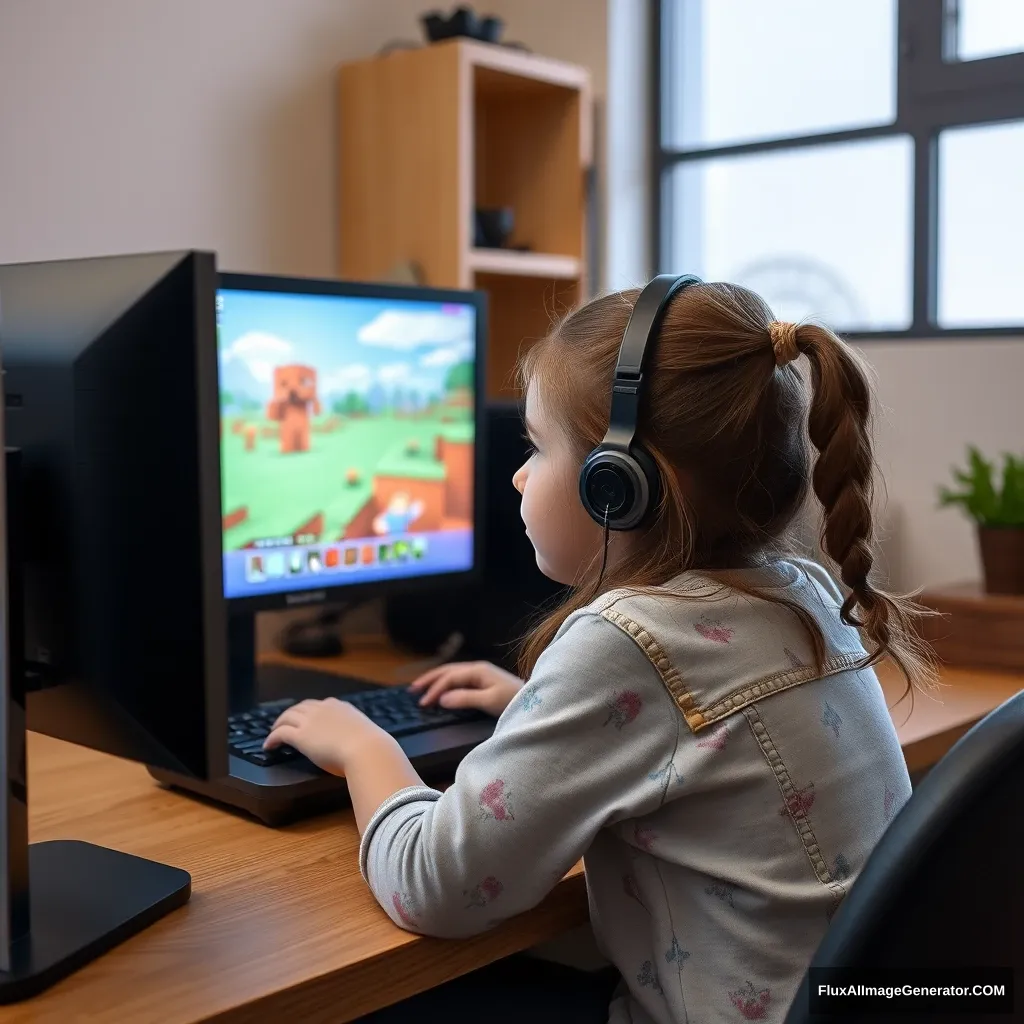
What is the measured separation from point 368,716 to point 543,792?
39 cm

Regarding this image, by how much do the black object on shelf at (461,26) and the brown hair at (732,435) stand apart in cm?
128

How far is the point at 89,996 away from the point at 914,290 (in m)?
1.84

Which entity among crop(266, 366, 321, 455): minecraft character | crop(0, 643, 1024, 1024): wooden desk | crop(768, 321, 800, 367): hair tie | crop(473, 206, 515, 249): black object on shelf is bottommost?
crop(0, 643, 1024, 1024): wooden desk

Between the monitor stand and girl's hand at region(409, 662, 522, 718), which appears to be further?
girl's hand at region(409, 662, 522, 718)

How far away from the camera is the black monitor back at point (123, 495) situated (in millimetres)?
813

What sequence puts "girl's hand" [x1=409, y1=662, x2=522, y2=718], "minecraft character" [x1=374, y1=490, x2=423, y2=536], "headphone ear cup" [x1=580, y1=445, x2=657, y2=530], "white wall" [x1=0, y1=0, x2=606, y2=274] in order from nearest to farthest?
"headphone ear cup" [x1=580, y1=445, x2=657, y2=530]
"girl's hand" [x1=409, y1=662, x2=522, y2=718]
"minecraft character" [x1=374, y1=490, x2=423, y2=536]
"white wall" [x1=0, y1=0, x2=606, y2=274]

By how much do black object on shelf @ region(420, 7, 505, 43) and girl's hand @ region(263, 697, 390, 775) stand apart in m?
1.39

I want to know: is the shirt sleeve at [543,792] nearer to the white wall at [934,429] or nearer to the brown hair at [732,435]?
the brown hair at [732,435]

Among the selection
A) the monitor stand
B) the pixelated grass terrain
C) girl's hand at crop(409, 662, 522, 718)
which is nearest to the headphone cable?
girl's hand at crop(409, 662, 522, 718)

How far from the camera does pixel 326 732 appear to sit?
109 centimetres

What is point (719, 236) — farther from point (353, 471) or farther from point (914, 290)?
point (353, 471)

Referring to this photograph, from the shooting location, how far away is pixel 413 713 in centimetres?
124

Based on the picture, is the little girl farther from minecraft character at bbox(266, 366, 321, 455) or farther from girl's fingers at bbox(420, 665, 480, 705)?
minecraft character at bbox(266, 366, 321, 455)

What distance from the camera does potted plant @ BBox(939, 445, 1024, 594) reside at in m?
1.73
